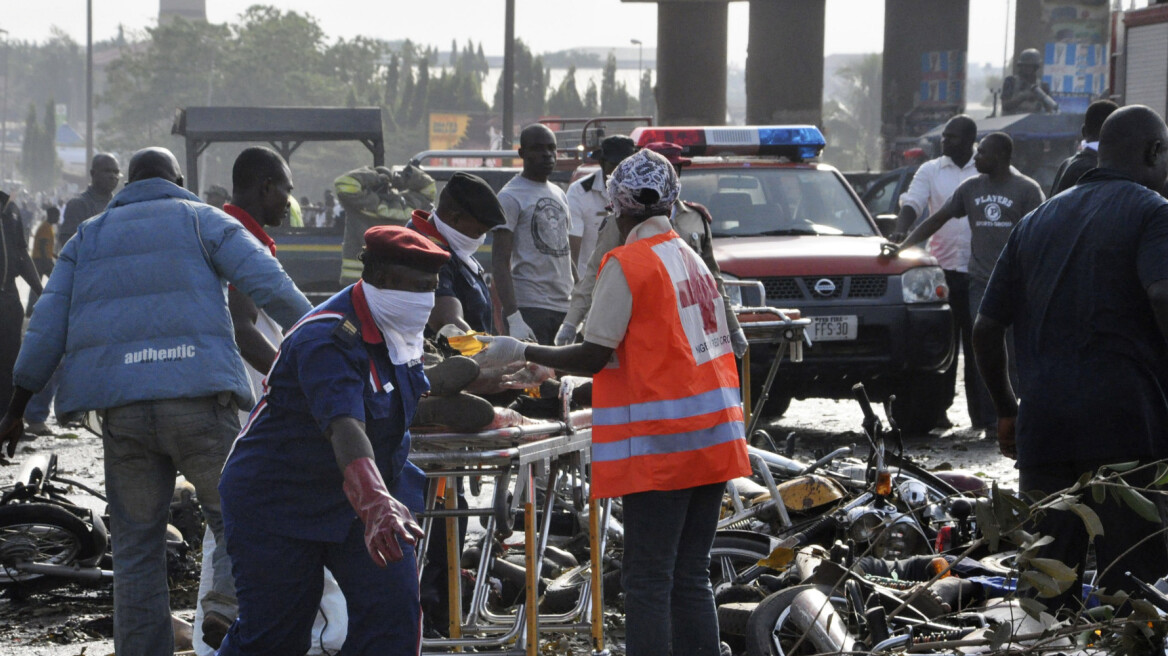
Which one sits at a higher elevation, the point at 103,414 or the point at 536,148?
the point at 536,148

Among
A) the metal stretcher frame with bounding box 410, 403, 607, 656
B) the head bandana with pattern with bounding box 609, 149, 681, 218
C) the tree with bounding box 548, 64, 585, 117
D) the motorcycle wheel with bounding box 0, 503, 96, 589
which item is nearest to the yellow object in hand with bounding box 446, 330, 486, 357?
the metal stretcher frame with bounding box 410, 403, 607, 656

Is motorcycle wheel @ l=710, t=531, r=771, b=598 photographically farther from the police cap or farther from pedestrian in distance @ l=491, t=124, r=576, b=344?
pedestrian in distance @ l=491, t=124, r=576, b=344

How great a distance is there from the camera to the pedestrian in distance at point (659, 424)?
4480 mm

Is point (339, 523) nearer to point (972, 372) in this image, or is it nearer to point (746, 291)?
point (746, 291)

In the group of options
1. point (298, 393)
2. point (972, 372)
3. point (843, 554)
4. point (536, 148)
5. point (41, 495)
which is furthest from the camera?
point (972, 372)

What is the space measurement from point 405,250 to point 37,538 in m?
3.36

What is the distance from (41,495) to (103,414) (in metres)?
2.05

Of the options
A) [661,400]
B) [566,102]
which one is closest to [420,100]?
[566,102]

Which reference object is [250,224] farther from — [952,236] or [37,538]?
[952,236]

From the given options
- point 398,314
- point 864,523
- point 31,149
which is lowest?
point 864,523

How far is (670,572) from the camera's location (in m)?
4.51

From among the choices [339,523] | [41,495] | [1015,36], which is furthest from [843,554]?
[1015,36]

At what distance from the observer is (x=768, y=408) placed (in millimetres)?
11055

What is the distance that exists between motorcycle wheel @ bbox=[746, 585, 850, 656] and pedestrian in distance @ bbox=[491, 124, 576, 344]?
11.2 feet
